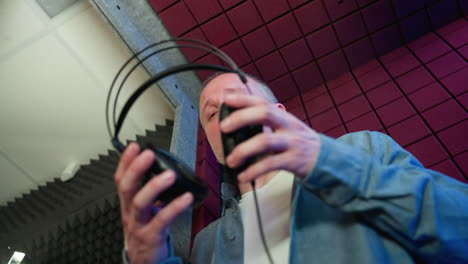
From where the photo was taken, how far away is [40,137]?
3143 mm

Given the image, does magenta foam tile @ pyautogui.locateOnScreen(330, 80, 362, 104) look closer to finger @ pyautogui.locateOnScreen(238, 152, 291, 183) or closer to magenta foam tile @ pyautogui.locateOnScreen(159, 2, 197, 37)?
magenta foam tile @ pyautogui.locateOnScreen(159, 2, 197, 37)

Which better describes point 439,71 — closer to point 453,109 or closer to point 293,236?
point 453,109

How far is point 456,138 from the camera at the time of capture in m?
1.84

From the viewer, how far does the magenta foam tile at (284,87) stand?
101 inches

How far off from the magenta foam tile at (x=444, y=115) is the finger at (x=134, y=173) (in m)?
1.95

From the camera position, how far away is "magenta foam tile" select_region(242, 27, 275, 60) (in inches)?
93.6

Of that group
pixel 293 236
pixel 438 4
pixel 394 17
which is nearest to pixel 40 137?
pixel 293 236

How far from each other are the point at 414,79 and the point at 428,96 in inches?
8.0

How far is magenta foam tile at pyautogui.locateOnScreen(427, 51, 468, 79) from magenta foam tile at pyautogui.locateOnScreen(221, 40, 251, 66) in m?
1.33

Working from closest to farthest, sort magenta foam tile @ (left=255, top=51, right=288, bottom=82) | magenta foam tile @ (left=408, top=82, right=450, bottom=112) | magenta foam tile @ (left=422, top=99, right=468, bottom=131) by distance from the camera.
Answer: magenta foam tile @ (left=422, top=99, right=468, bottom=131) < magenta foam tile @ (left=408, top=82, right=450, bottom=112) < magenta foam tile @ (left=255, top=51, right=288, bottom=82)

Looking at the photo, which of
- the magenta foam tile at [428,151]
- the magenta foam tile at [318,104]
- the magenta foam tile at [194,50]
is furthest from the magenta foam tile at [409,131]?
the magenta foam tile at [194,50]

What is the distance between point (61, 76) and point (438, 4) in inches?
122

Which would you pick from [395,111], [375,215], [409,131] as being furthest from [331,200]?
[395,111]

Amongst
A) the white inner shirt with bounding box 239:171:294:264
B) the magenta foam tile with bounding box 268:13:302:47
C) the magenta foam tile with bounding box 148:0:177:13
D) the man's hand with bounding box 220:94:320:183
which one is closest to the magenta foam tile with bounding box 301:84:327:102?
the magenta foam tile with bounding box 268:13:302:47
